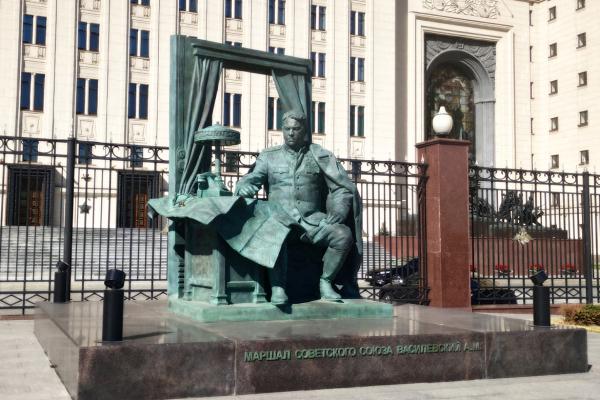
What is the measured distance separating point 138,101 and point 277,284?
27992 millimetres

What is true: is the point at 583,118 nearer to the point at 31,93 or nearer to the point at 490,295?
the point at 31,93

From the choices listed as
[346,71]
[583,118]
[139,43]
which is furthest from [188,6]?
[583,118]

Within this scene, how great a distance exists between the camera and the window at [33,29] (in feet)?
106

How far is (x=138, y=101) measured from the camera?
33938 mm

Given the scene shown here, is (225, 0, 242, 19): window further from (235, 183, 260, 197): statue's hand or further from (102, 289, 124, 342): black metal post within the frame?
(102, 289, 124, 342): black metal post

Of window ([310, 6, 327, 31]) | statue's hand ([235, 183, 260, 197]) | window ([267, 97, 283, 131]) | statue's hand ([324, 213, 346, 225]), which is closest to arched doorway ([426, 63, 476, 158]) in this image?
window ([310, 6, 327, 31])

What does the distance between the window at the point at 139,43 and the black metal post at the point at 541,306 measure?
2972 centimetres

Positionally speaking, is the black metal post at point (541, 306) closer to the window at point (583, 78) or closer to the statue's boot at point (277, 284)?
the statue's boot at point (277, 284)

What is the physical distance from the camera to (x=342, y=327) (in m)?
7.04

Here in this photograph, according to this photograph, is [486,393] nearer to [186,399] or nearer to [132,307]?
[186,399]

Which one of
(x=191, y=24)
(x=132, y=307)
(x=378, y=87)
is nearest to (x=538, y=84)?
(x=378, y=87)

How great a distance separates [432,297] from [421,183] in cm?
213

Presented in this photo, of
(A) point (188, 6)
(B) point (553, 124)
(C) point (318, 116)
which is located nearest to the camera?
(A) point (188, 6)

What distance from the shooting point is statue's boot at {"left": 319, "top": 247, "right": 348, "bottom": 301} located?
807 cm
